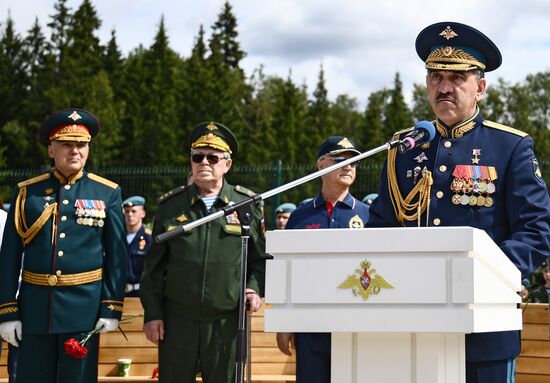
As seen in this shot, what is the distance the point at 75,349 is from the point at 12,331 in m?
0.45

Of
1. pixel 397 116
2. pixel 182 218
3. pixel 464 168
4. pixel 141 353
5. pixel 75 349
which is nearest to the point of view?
pixel 464 168

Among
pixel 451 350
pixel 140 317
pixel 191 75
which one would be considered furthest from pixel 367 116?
pixel 451 350

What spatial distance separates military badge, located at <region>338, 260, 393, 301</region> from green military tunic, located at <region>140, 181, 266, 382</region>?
2.59 m

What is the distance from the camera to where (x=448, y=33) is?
13.2 ft

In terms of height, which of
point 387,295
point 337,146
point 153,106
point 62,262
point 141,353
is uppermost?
point 153,106

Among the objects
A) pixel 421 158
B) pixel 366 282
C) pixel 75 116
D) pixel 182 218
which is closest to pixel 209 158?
pixel 182 218

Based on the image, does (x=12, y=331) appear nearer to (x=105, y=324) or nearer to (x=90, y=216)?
(x=105, y=324)

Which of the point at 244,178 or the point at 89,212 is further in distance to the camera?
the point at 244,178

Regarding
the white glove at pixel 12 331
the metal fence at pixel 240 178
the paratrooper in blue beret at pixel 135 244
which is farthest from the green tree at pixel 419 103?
the white glove at pixel 12 331

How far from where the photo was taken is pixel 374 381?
287 centimetres

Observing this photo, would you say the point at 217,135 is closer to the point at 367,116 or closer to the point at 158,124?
the point at 158,124

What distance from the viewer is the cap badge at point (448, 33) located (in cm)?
401

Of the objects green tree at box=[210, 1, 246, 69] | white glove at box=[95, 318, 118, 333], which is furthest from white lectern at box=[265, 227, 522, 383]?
green tree at box=[210, 1, 246, 69]

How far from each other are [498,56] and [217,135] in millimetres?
2302
